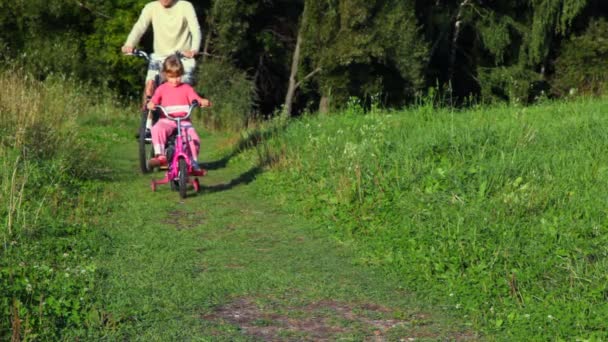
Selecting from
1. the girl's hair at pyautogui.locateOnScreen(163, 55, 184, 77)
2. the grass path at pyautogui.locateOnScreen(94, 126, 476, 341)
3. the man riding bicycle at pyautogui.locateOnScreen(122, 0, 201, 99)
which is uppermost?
the man riding bicycle at pyautogui.locateOnScreen(122, 0, 201, 99)

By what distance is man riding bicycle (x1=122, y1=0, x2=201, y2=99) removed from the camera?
1275cm

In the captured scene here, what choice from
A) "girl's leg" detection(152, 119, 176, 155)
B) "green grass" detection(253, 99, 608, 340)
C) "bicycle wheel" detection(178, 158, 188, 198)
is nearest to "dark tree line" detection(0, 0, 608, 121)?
"green grass" detection(253, 99, 608, 340)

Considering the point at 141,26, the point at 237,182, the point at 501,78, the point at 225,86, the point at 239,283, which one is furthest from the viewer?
the point at 501,78

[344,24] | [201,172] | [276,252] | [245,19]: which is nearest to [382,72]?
[344,24]

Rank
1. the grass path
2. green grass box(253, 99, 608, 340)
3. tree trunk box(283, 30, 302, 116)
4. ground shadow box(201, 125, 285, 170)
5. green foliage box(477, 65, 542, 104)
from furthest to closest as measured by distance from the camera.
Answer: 1. green foliage box(477, 65, 542, 104)
2. tree trunk box(283, 30, 302, 116)
3. ground shadow box(201, 125, 285, 170)
4. green grass box(253, 99, 608, 340)
5. the grass path

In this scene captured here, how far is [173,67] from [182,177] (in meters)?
1.37

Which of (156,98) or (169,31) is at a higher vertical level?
(169,31)

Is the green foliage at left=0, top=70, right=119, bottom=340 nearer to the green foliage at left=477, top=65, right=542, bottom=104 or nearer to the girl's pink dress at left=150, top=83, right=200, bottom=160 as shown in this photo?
the girl's pink dress at left=150, top=83, right=200, bottom=160

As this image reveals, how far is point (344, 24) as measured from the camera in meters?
40.3

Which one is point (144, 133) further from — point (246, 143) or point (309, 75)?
point (309, 75)

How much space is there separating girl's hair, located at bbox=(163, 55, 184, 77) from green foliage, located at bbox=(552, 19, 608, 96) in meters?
34.1

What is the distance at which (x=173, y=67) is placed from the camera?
1167 centimetres

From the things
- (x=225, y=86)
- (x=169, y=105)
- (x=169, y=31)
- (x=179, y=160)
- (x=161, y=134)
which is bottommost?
(x=225, y=86)

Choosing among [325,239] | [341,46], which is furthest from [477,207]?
[341,46]
